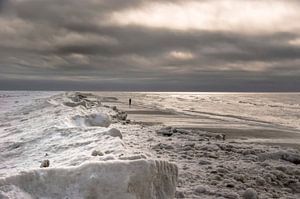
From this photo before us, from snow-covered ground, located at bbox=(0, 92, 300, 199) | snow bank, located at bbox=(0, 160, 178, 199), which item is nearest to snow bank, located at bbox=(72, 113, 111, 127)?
snow-covered ground, located at bbox=(0, 92, 300, 199)

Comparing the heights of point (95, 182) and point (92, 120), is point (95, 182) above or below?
above

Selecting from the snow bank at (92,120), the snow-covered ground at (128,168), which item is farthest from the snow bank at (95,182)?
the snow bank at (92,120)

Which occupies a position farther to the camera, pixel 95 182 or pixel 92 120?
pixel 92 120

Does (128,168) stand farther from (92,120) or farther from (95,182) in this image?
(92,120)

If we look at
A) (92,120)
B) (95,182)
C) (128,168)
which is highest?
(128,168)

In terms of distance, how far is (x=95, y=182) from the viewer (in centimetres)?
430

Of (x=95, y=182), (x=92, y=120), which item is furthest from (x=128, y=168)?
(x=92, y=120)

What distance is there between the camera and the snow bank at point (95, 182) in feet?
13.9

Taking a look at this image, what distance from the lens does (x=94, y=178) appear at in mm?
4320

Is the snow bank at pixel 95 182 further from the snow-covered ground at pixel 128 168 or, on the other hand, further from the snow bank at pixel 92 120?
→ the snow bank at pixel 92 120

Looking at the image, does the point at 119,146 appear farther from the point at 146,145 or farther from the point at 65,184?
the point at 146,145

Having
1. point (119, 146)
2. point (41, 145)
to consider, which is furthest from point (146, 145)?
point (119, 146)

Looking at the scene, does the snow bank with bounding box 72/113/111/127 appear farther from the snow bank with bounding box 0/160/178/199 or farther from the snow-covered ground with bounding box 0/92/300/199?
the snow bank with bounding box 0/160/178/199

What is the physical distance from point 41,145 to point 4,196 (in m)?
5.02
